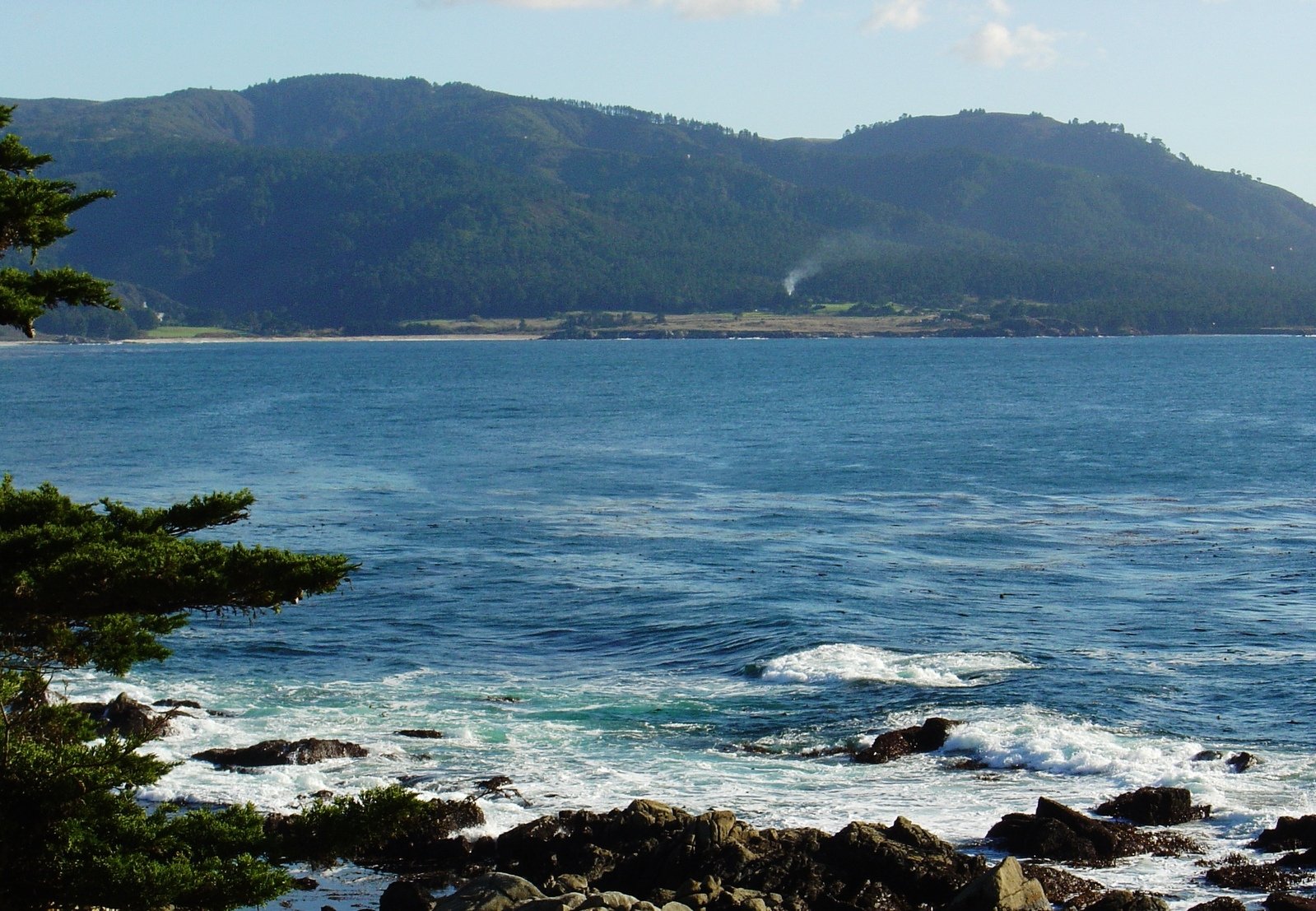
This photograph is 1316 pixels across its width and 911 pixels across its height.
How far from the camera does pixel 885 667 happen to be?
103ft

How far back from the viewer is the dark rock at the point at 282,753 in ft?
81.8

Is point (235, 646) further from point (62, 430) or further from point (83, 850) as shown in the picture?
point (62, 430)

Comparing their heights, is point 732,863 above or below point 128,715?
above

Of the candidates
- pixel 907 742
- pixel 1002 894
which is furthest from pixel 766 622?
pixel 1002 894

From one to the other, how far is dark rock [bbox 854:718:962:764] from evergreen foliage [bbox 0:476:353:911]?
565 inches

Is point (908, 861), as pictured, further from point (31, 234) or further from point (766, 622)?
point (766, 622)

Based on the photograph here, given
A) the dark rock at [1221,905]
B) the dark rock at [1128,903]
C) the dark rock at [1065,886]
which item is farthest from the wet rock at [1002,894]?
the dark rock at [1221,905]

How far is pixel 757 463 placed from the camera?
239 ft

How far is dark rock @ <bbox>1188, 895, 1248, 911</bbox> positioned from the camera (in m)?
17.6

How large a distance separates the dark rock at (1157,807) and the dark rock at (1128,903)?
13.1 feet

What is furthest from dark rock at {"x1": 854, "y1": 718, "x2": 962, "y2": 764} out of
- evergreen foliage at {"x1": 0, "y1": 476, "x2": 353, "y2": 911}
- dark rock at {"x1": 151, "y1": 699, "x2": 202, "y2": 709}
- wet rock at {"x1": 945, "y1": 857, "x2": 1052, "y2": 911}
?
evergreen foliage at {"x1": 0, "y1": 476, "x2": 353, "y2": 911}

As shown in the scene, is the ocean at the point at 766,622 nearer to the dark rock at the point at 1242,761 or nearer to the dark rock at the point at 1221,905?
the dark rock at the point at 1242,761

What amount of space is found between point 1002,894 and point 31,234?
42.3 ft

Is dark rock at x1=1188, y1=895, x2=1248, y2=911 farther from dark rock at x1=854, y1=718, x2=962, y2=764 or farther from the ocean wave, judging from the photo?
dark rock at x1=854, y1=718, x2=962, y2=764
